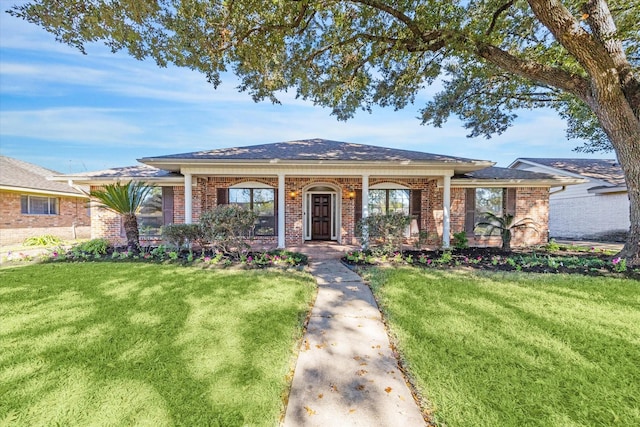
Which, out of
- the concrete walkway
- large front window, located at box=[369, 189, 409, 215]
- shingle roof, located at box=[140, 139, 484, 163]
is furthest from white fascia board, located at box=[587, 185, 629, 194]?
the concrete walkway

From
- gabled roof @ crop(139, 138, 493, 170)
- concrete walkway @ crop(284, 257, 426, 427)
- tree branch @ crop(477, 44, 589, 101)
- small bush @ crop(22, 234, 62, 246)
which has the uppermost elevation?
tree branch @ crop(477, 44, 589, 101)

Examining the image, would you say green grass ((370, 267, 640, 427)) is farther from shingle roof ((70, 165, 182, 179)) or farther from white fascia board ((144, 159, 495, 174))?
shingle roof ((70, 165, 182, 179))

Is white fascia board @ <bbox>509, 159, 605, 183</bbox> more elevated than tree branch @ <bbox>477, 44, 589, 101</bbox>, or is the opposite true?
tree branch @ <bbox>477, 44, 589, 101</bbox>

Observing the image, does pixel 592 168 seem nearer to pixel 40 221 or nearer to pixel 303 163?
pixel 303 163

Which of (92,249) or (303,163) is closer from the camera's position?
(92,249)

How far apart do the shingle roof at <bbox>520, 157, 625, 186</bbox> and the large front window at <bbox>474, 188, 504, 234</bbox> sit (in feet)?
23.1

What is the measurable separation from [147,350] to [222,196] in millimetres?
8209

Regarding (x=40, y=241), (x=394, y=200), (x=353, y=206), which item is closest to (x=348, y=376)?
(x=353, y=206)

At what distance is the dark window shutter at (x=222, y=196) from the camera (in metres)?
10.6

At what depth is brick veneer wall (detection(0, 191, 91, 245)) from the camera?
11.8m

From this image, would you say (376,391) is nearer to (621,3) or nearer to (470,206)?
(470,206)

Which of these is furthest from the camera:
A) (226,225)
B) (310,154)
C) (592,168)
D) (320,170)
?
(592,168)

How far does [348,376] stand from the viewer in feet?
8.64

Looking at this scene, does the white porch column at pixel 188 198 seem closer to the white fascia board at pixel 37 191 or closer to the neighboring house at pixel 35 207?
the neighboring house at pixel 35 207
